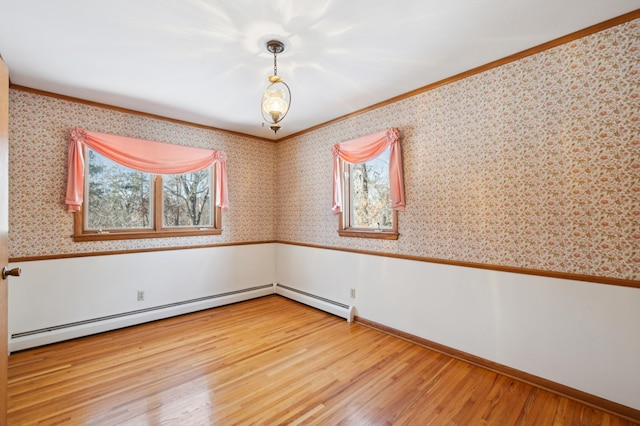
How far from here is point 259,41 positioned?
2.26 m

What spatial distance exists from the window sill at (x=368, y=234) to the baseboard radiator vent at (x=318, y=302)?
91 centimetres

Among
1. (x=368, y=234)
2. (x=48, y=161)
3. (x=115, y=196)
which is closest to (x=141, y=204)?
(x=115, y=196)

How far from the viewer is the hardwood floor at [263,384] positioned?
195 cm

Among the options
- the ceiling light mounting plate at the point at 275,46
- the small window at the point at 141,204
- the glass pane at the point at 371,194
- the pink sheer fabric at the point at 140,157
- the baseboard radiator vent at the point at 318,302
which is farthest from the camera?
the baseboard radiator vent at the point at 318,302

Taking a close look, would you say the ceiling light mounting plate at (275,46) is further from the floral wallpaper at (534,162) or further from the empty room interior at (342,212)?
the floral wallpaper at (534,162)

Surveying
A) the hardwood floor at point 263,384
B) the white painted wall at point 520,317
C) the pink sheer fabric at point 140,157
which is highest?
the pink sheer fabric at point 140,157

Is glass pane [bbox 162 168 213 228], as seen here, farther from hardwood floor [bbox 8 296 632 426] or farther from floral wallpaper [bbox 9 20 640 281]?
hardwood floor [bbox 8 296 632 426]

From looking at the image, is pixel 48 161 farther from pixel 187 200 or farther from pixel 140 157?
pixel 187 200

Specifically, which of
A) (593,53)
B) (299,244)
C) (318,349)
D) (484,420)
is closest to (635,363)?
(484,420)

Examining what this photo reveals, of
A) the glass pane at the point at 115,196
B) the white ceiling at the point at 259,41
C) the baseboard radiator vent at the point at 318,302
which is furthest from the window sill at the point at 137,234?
the white ceiling at the point at 259,41

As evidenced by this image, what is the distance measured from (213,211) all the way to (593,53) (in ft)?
14.4

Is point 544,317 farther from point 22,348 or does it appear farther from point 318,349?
point 22,348

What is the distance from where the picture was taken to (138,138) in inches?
143

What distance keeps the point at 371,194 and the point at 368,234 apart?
531 millimetres
